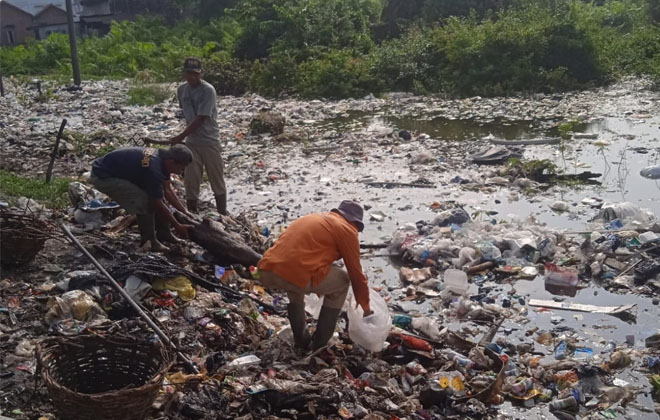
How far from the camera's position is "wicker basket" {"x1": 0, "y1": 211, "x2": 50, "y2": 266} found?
15.6 ft

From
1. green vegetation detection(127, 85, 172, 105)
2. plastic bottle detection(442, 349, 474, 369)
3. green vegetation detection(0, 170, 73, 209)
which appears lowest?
plastic bottle detection(442, 349, 474, 369)

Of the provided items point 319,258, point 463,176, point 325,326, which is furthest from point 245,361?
point 463,176

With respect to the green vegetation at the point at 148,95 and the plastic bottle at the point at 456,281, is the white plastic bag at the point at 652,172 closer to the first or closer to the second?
the plastic bottle at the point at 456,281

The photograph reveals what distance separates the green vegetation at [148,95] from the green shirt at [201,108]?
989 cm

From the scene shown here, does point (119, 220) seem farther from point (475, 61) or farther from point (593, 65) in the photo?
point (593, 65)

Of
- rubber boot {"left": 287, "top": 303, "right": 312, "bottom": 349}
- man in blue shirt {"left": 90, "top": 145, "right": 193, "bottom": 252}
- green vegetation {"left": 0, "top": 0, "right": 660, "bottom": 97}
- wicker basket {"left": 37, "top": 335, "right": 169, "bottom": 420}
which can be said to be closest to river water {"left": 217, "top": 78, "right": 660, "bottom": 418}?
rubber boot {"left": 287, "top": 303, "right": 312, "bottom": 349}

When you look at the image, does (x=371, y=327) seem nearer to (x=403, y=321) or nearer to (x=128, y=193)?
(x=403, y=321)

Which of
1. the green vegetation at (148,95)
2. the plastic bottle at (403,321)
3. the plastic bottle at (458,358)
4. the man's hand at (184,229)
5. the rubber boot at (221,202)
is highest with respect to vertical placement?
the green vegetation at (148,95)

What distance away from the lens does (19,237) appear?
4.77 meters

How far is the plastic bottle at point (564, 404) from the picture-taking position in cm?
382

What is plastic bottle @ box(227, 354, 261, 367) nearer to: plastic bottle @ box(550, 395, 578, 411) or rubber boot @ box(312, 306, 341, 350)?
rubber boot @ box(312, 306, 341, 350)

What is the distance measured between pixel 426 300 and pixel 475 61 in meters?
12.4

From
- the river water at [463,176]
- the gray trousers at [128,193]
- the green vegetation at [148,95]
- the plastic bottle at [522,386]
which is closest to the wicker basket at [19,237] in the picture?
the gray trousers at [128,193]

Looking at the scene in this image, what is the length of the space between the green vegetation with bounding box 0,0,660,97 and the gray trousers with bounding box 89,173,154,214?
1115 centimetres
